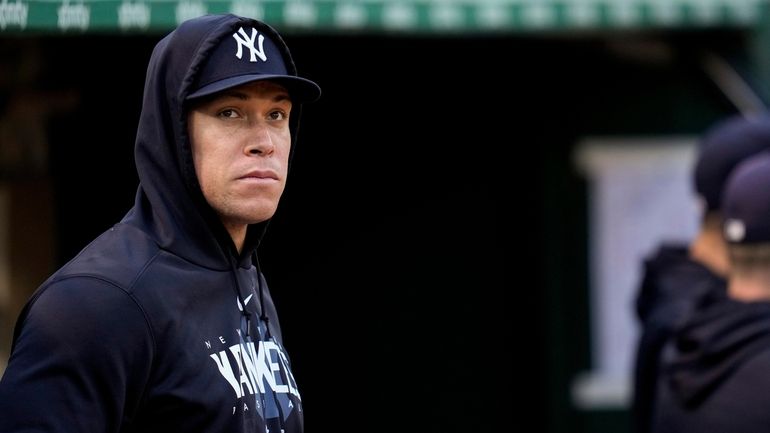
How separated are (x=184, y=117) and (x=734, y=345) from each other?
1.59 m

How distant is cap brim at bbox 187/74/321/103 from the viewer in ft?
7.98

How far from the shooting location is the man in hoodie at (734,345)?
10.4ft

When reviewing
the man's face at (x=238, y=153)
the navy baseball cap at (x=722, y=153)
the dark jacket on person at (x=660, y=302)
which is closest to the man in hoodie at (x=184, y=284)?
the man's face at (x=238, y=153)

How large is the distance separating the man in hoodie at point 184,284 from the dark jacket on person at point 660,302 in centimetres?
169

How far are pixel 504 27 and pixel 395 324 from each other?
192 cm

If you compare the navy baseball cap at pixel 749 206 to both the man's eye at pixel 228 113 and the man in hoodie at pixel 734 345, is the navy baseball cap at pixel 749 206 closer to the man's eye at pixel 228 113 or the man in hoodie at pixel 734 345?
the man in hoodie at pixel 734 345

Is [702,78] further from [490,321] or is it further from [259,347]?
[259,347]

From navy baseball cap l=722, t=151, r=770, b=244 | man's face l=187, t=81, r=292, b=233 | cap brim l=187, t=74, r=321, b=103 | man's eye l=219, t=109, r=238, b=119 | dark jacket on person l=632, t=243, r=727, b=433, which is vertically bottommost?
dark jacket on person l=632, t=243, r=727, b=433

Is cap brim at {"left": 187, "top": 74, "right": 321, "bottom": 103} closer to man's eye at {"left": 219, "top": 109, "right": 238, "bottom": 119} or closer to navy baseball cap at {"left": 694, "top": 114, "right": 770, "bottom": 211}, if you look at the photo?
man's eye at {"left": 219, "top": 109, "right": 238, "bottom": 119}

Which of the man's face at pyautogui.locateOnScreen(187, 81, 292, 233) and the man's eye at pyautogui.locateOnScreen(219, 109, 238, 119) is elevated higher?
the man's eye at pyautogui.locateOnScreen(219, 109, 238, 119)

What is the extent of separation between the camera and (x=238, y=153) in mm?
2512

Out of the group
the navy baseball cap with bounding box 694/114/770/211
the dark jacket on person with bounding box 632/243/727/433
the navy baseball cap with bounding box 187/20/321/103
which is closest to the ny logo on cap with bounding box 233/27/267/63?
the navy baseball cap with bounding box 187/20/321/103

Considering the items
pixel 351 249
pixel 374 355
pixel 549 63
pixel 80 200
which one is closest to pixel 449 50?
pixel 549 63

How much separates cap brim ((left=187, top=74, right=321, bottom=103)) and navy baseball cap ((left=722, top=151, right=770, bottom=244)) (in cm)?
132
